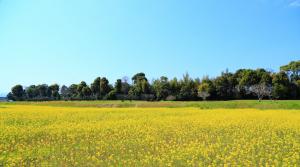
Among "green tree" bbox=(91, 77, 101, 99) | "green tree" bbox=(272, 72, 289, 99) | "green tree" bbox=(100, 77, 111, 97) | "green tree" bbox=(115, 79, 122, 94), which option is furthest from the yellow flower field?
"green tree" bbox=(91, 77, 101, 99)

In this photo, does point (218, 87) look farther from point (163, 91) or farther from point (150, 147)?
point (150, 147)

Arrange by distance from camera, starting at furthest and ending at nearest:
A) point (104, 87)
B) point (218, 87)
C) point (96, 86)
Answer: point (96, 86), point (104, 87), point (218, 87)

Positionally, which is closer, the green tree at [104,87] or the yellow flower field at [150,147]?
→ the yellow flower field at [150,147]

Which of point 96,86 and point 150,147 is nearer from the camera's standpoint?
point 150,147

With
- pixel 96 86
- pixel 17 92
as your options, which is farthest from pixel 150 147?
pixel 17 92

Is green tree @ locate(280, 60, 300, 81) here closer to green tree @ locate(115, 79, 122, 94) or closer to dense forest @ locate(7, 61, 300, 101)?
dense forest @ locate(7, 61, 300, 101)

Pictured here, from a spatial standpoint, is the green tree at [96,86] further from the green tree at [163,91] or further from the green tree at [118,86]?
the green tree at [163,91]

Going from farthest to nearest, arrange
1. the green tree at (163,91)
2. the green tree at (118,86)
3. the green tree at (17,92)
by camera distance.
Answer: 1. the green tree at (17,92)
2. the green tree at (118,86)
3. the green tree at (163,91)

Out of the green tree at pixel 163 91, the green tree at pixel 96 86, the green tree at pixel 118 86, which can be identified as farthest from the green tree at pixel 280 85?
the green tree at pixel 96 86

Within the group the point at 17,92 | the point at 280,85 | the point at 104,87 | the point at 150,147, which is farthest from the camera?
the point at 17,92

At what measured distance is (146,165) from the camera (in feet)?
34.0

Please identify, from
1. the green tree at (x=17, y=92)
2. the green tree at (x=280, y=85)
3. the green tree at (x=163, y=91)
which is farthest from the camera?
the green tree at (x=17, y=92)

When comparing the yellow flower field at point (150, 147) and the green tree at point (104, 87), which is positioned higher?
the green tree at point (104, 87)

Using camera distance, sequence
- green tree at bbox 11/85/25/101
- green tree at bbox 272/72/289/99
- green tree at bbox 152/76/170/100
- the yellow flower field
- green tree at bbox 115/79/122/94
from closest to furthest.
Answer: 1. the yellow flower field
2. green tree at bbox 272/72/289/99
3. green tree at bbox 152/76/170/100
4. green tree at bbox 115/79/122/94
5. green tree at bbox 11/85/25/101
